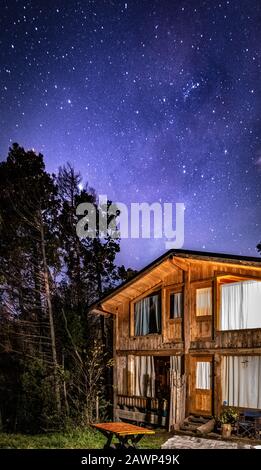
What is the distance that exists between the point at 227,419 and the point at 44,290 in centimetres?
1214

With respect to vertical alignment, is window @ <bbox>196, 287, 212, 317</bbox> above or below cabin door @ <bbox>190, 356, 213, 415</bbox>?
above

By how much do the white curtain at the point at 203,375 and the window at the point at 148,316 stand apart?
97.9 inches

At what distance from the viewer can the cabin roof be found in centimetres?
1562

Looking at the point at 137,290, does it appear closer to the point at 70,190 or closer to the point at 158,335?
the point at 158,335

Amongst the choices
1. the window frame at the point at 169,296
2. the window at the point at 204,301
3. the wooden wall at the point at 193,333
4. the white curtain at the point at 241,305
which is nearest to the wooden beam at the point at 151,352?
the wooden wall at the point at 193,333

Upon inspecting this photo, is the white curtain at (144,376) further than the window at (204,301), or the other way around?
the white curtain at (144,376)

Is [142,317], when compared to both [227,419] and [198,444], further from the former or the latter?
[198,444]

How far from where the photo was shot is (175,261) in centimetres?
1841

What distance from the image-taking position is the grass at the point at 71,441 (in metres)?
14.9

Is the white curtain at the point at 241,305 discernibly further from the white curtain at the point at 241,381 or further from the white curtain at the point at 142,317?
the white curtain at the point at 142,317

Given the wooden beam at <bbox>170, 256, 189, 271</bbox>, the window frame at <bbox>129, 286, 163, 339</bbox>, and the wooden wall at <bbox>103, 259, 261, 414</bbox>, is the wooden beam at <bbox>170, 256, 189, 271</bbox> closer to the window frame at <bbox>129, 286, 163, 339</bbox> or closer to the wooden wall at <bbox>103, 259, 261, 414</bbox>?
the wooden wall at <bbox>103, 259, 261, 414</bbox>

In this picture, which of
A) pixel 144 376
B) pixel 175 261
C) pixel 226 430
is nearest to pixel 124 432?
pixel 226 430

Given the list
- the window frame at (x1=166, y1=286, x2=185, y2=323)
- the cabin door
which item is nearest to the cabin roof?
the window frame at (x1=166, y1=286, x2=185, y2=323)

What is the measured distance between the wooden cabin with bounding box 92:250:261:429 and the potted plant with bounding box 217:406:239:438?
0.25m
